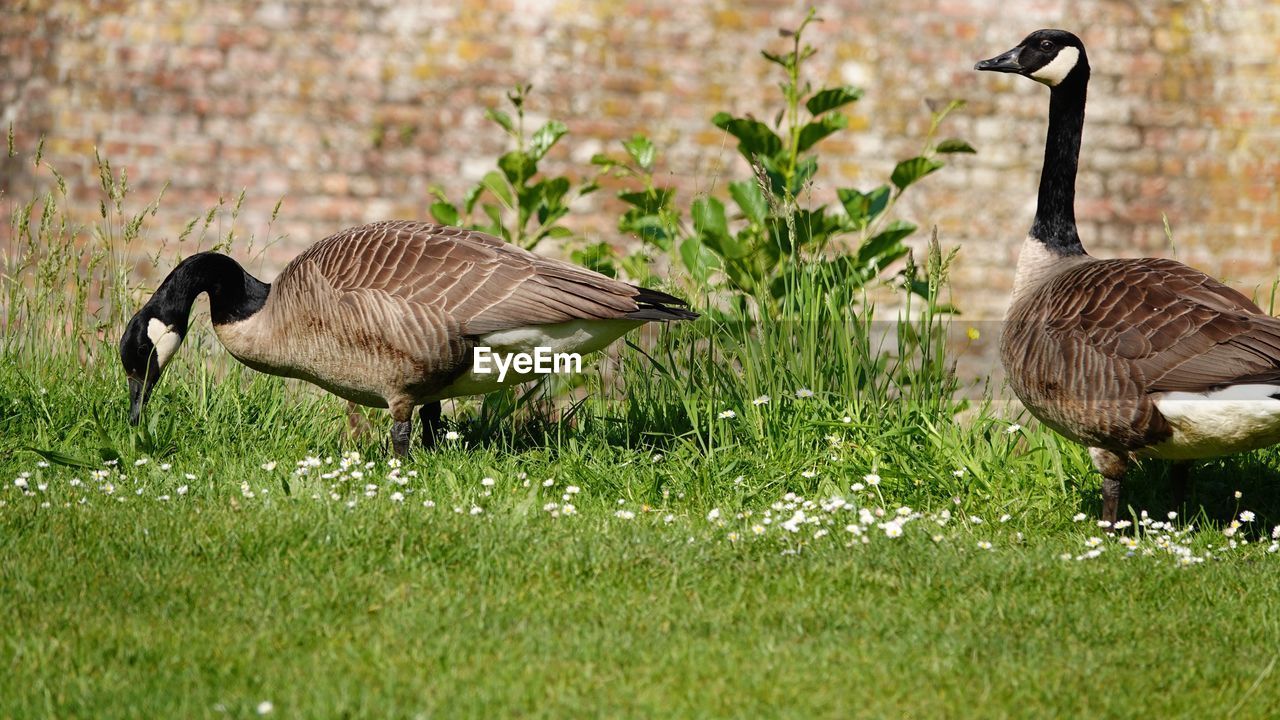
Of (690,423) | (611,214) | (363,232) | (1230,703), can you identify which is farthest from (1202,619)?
(611,214)

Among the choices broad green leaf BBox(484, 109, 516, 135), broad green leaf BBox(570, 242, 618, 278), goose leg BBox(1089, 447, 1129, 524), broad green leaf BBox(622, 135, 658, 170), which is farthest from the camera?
broad green leaf BBox(484, 109, 516, 135)

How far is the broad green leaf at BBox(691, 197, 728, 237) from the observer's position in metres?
6.59

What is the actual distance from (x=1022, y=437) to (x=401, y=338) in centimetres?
308

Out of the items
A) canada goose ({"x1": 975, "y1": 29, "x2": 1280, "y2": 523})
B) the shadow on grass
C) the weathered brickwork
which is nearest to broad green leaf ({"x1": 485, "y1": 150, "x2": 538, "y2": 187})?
the weathered brickwork

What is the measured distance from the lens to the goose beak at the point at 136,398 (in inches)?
217

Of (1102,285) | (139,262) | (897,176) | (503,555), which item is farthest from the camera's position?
(139,262)

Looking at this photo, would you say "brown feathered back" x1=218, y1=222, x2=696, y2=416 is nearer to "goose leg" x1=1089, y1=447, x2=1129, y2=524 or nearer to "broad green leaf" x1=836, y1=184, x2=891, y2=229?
"broad green leaf" x1=836, y1=184, x2=891, y2=229

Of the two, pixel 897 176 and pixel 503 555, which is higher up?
pixel 897 176

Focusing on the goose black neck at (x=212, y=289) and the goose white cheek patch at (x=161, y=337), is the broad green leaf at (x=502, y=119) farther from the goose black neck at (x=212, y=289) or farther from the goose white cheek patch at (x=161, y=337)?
the goose white cheek patch at (x=161, y=337)

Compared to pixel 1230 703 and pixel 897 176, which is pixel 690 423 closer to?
pixel 897 176

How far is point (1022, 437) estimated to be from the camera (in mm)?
6234


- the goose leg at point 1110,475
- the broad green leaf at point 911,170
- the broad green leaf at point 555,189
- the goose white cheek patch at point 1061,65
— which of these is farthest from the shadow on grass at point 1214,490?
the broad green leaf at point 555,189

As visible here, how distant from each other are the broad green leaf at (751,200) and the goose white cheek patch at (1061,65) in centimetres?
168

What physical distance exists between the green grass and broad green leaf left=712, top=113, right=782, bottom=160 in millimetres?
944
